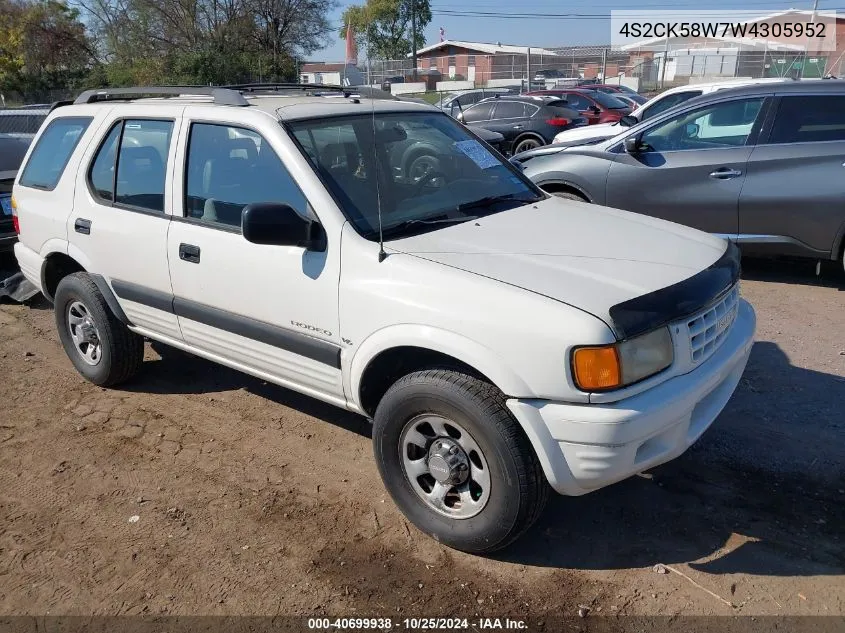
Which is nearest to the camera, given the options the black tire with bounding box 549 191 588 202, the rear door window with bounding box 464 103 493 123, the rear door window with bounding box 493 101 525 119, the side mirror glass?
the side mirror glass

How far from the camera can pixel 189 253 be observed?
150 inches

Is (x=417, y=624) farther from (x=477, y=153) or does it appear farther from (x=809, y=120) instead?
(x=809, y=120)

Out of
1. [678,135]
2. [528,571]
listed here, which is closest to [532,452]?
[528,571]

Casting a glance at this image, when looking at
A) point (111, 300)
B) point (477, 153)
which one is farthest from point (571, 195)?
point (111, 300)

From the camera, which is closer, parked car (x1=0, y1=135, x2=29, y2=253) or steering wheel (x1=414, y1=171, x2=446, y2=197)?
steering wheel (x1=414, y1=171, x2=446, y2=197)

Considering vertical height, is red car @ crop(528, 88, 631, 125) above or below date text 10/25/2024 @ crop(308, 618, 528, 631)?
above

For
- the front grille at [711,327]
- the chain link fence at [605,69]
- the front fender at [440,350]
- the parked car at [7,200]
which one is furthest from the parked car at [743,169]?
the chain link fence at [605,69]

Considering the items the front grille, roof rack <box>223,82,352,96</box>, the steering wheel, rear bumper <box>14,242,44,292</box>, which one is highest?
roof rack <box>223,82,352,96</box>

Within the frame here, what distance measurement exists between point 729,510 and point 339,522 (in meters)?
1.80

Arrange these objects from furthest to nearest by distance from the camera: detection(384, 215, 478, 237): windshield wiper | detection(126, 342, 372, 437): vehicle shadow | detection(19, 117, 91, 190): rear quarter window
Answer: detection(19, 117, 91, 190): rear quarter window
detection(126, 342, 372, 437): vehicle shadow
detection(384, 215, 478, 237): windshield wiper

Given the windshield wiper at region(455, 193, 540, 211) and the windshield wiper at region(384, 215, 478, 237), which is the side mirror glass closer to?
the windshield wiper at region(455, 193, 540, 211)

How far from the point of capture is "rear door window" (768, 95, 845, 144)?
6.02 meters

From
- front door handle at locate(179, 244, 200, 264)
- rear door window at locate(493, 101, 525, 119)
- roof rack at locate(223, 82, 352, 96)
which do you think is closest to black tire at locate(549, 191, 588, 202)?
roof rack at locate(223, 82, 352, 96)

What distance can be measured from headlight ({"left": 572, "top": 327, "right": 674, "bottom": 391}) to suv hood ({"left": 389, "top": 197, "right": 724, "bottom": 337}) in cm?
7
